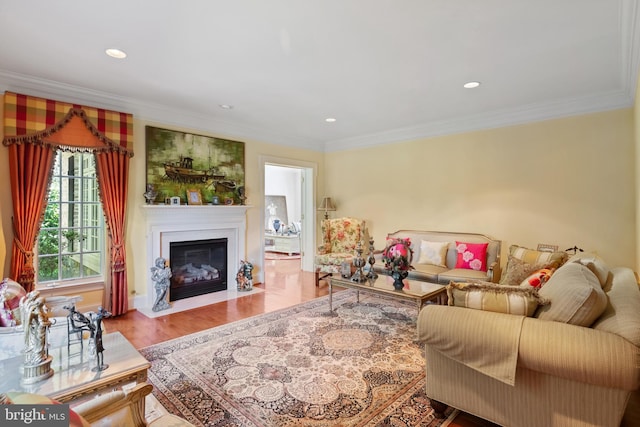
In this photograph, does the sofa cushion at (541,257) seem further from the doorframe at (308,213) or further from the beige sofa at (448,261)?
the doorframe at (308,213)

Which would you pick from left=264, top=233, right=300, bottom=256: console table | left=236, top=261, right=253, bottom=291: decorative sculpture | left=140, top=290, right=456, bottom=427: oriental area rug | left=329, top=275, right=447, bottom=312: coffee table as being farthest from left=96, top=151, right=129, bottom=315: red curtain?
left=264, top=233, right=300, bottom=256: console table

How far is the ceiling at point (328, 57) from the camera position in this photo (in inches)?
85.2

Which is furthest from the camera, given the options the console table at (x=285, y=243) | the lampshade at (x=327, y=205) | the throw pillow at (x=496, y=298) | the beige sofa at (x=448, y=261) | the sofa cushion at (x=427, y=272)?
the console table at (x=285, y=243)

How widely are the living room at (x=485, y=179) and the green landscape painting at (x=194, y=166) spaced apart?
0.44 ft

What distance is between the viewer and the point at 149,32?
2.41 m

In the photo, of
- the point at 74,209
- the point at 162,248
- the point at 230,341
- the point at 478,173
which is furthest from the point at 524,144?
the point at 74,209

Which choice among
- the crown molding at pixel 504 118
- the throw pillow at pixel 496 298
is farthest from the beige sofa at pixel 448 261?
the throw pillow at pixel 496 298

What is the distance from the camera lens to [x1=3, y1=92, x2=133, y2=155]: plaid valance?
126 inches

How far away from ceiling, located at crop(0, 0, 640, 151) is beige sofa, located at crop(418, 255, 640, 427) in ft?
5.95

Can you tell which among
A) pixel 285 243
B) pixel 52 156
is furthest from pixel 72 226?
pixel 285 243

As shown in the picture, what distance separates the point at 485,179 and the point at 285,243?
224 inches

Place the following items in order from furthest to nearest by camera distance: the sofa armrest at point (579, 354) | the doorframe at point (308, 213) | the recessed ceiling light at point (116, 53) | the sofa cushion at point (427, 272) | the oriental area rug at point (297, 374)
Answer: the doorframe at point (308, 213), the sofa cushion at point (427, 272), the recessed ceiling light at point (116, 53), the oriental area rug at point (297, 374), the sofa armrest at point (579, 354)

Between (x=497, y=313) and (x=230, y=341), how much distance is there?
239cm

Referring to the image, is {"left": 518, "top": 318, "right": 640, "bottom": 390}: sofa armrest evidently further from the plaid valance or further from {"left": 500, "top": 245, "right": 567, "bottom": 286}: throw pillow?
the plaid valance
